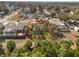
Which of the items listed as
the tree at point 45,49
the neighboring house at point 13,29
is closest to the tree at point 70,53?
the tree at point 45,49

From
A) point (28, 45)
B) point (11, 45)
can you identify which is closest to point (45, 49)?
point (28, 45)

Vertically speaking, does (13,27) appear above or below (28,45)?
above

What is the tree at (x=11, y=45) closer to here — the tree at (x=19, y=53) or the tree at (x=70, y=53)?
the tree at (x=19, y=53)

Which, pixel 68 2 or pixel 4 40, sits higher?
pixel 68 2

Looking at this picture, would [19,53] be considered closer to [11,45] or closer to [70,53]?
[11,45]

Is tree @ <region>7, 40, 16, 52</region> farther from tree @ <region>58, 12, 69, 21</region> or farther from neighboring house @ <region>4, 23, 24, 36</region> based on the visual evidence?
tree @ <region>58, 12, 69, 21</region>

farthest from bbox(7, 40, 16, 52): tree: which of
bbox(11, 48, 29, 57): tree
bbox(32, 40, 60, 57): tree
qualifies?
bbox(32, 40, 60, 57): tree

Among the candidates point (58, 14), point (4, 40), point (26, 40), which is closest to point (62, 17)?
point (58, 14)

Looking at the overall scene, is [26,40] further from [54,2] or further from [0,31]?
[54,2]
